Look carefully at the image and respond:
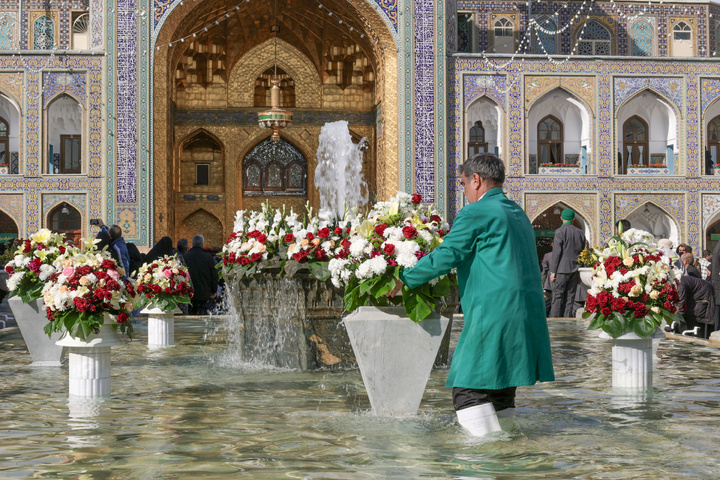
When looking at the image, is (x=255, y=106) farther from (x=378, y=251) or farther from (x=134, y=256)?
(x=378, y=251)

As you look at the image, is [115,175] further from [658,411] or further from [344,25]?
[658,411]

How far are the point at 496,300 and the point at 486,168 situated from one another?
622mm

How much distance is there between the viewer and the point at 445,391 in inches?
225

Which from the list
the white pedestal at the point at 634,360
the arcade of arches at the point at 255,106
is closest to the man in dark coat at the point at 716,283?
the white pedestal at the point at 634,360

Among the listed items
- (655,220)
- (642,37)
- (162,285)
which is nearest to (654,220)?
(655,220)

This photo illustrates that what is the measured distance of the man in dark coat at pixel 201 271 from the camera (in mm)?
11305

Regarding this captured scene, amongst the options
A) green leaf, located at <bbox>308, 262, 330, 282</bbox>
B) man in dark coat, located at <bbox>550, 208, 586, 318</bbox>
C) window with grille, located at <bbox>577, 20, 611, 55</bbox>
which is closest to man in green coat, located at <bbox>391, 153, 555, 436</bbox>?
green leaf, located at <bbox>308, 262, 330, 282</bbox>

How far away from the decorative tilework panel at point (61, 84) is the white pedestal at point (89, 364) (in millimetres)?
15886

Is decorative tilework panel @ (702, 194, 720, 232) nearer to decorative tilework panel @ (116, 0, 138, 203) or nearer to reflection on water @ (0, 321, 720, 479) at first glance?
decorative tilework panel @ (116, 0, 138, 203)

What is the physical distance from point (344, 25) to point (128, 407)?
744 inches

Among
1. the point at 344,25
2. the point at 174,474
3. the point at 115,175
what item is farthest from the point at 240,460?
the point at 344,25

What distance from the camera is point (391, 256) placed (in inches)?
181

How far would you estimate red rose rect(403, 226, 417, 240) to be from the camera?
15.1ft

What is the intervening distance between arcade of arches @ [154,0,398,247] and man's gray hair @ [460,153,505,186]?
1884 cm
